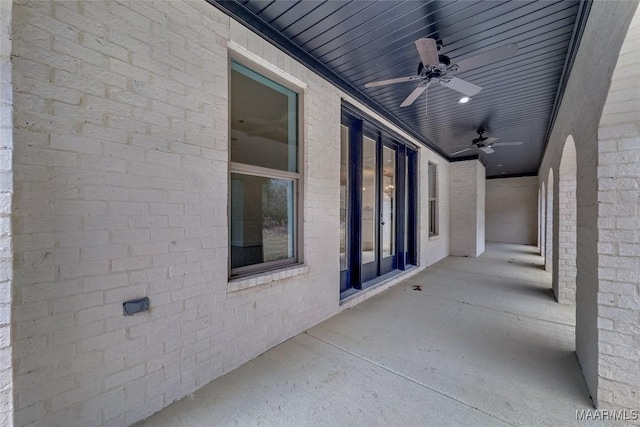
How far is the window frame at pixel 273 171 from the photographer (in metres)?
2.22

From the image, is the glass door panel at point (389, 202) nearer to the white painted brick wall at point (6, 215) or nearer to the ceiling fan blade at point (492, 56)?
the ceiling fan blade at point (492, 56)

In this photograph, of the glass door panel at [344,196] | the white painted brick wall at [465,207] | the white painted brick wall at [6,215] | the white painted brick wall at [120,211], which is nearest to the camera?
the white painted brick wall at [6,215]

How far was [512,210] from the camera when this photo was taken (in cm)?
1126

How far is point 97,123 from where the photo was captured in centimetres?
147

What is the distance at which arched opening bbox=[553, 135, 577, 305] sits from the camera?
3521 millimetres

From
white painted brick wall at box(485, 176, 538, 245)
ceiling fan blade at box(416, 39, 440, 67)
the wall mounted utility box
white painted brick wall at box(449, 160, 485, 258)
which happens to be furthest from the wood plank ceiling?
white painted brick wall at box(485, 176, 538, 245)

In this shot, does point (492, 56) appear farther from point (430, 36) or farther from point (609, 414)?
point (609, 414)

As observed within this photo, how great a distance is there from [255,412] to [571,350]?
2893mm

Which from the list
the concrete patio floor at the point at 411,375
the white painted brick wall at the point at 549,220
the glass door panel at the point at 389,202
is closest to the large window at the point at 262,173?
the concrete patio floor at the point at 411,375

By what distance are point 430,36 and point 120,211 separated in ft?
9.52

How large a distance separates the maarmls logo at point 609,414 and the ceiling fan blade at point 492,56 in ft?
8.61

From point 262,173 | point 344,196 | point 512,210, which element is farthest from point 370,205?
point 512,210

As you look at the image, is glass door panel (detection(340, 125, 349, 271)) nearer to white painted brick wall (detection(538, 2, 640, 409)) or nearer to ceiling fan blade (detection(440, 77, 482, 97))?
ceiling fan blade (detection(440, 77, 482, 97))

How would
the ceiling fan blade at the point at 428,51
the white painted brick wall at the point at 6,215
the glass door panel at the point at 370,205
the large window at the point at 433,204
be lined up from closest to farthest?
the white painted brick wall at the point at 6,215
the ceiling fan blade at the point at 428,51
the glass door panel at the point at 370,205
the large window at the point at 433,204
